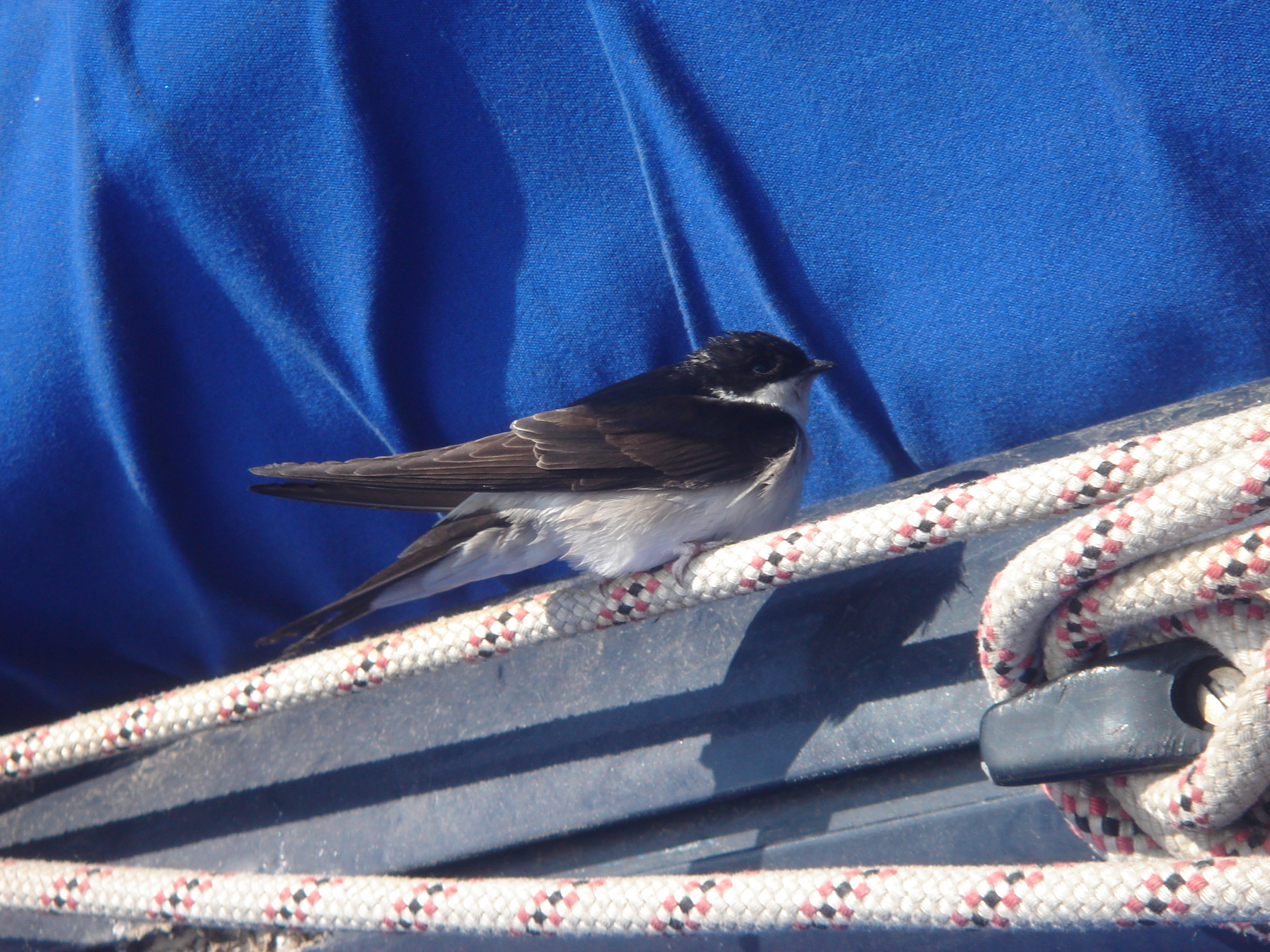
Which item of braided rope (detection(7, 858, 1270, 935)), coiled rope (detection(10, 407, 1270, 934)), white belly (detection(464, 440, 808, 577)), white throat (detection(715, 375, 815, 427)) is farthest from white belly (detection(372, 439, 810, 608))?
braided rope (detection(7, 858, 1270, 935))

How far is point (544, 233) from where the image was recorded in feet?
4.25

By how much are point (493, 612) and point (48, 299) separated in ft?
2.62

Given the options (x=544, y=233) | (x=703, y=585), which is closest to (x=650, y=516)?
(x=703, y=585)

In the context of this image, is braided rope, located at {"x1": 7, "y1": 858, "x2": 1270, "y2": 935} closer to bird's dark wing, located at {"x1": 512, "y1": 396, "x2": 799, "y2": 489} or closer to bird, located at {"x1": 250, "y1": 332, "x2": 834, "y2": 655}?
bird, located at {"x1": 250, "y1": 332, "x2": 834, "y2": 655}

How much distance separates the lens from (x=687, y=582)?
3.28ft

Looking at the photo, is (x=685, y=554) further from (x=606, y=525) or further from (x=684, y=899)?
(x=684, y=899)

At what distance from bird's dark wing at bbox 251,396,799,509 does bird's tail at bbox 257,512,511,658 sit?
0.09 metres

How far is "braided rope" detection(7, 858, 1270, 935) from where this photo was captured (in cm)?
69

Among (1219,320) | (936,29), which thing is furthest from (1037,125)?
(1219,320)

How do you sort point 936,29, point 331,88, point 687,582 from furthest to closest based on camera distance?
point 331,88, point 936,29, point 687,582

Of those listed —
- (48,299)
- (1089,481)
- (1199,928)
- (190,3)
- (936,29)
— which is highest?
(190,3)

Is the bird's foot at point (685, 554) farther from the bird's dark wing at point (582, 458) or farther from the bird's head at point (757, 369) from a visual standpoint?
the bird's head at point (757, 369)

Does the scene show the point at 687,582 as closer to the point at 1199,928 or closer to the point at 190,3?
the point at 1199,928

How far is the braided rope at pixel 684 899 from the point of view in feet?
2.26
